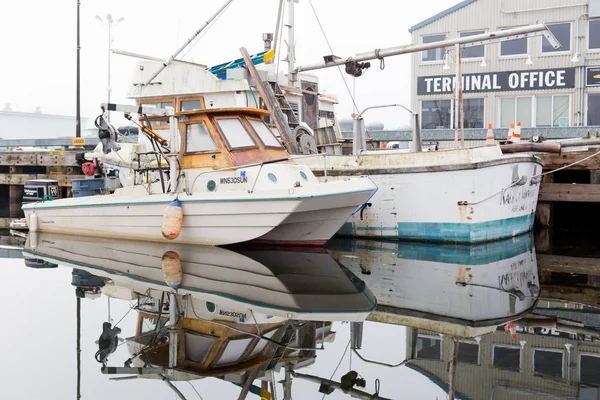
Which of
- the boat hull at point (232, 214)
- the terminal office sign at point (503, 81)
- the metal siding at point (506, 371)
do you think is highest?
the terminal office sign at point (503, 81)

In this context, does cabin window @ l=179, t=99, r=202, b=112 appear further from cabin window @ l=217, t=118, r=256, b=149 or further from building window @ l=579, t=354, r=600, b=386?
building window @ l=579, t=354, r=600, b=386

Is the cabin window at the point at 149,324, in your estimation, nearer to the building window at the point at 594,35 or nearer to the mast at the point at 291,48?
the mast at the point at 291,48

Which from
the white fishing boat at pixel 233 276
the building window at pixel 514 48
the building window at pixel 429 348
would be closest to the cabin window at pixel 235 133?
the white fishing boat at pixel 233 276

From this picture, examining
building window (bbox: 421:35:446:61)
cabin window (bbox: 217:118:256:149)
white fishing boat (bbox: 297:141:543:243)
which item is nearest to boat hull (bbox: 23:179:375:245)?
white fishing boat (bbox: 297:141:543:243)

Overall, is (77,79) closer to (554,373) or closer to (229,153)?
(229,153)

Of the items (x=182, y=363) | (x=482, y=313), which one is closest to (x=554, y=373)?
(x=482, y=313)

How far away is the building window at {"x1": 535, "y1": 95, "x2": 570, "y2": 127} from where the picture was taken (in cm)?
2097

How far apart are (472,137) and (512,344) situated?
43.6 ft

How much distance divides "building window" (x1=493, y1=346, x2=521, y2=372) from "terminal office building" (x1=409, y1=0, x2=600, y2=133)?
1582 centimetres

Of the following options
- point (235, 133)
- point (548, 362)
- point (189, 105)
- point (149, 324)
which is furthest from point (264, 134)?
point (548, 362)

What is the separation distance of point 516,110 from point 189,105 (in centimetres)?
1216

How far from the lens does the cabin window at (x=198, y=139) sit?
10.9m

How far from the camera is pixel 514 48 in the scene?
21.4 meters

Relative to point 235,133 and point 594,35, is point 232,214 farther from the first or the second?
point 594,35
